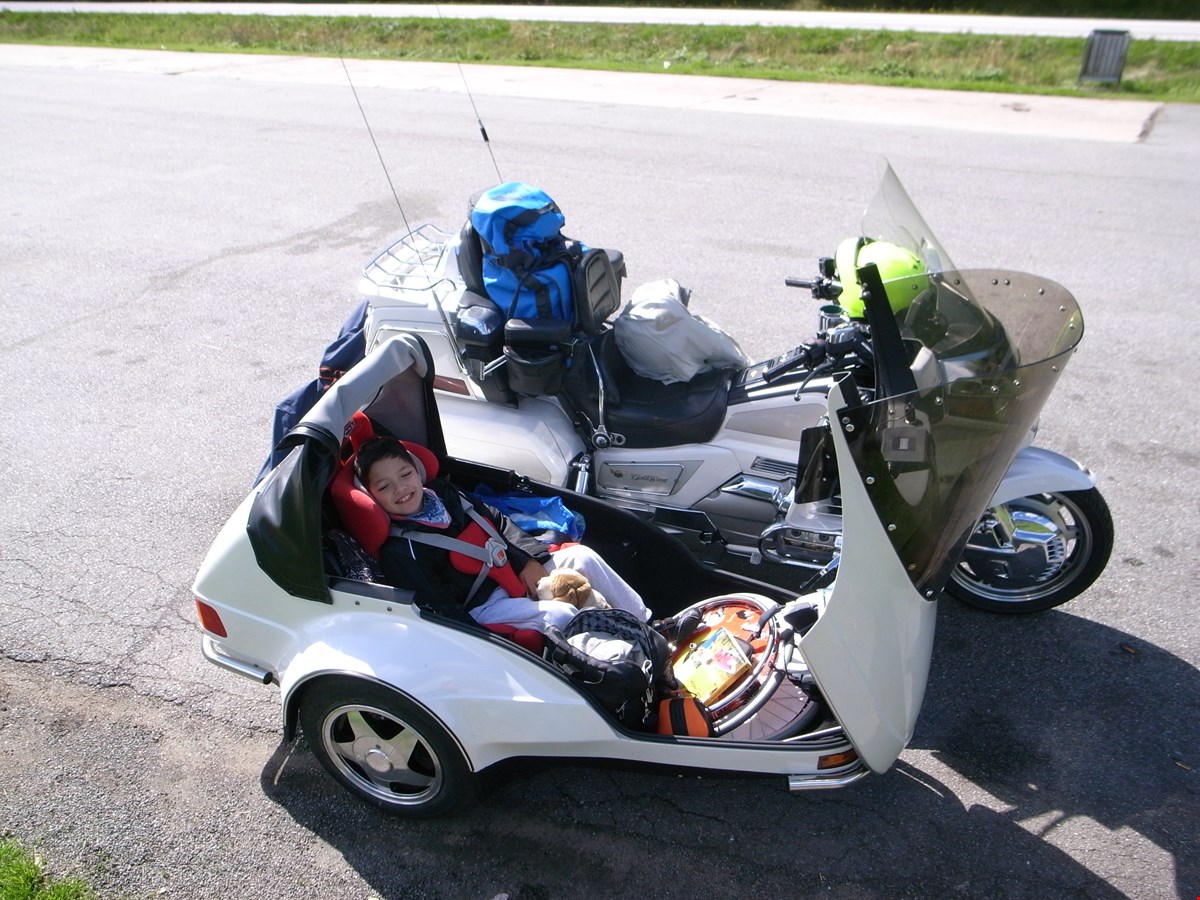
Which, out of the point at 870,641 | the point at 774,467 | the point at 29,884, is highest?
the point at 870,641

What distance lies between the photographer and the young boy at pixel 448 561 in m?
3.19

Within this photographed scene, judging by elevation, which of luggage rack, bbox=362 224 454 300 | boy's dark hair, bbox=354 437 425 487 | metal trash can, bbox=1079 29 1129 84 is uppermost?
luggage rack, bbox=362 224 454 300

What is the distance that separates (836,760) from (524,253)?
2.36 metres

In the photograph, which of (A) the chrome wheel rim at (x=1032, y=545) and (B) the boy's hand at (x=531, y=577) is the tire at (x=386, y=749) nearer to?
(B) the boy's hand at (x=531, y=577)

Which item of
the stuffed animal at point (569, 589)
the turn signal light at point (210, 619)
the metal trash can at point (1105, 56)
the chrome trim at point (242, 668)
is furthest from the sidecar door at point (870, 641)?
the metal trash can at point (1105, 56)

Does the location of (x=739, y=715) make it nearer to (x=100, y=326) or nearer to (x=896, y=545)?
(x=896, y=545)

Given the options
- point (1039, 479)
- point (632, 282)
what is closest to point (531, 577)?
point (1039, 479)

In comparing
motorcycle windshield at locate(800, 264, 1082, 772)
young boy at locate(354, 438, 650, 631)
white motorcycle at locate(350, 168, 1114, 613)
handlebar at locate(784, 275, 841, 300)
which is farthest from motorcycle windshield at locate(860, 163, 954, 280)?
young boy at locate(354, 438, 650, 631)

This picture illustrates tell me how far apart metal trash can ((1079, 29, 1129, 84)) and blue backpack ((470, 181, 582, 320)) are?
43.4ft

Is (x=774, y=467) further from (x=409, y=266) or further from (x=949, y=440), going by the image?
(x=409, y=266)

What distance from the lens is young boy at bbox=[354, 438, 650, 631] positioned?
319cm

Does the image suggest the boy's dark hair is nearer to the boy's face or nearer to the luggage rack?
the boy's face

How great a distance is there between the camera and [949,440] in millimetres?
2512

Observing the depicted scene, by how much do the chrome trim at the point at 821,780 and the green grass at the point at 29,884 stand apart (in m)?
2.21
